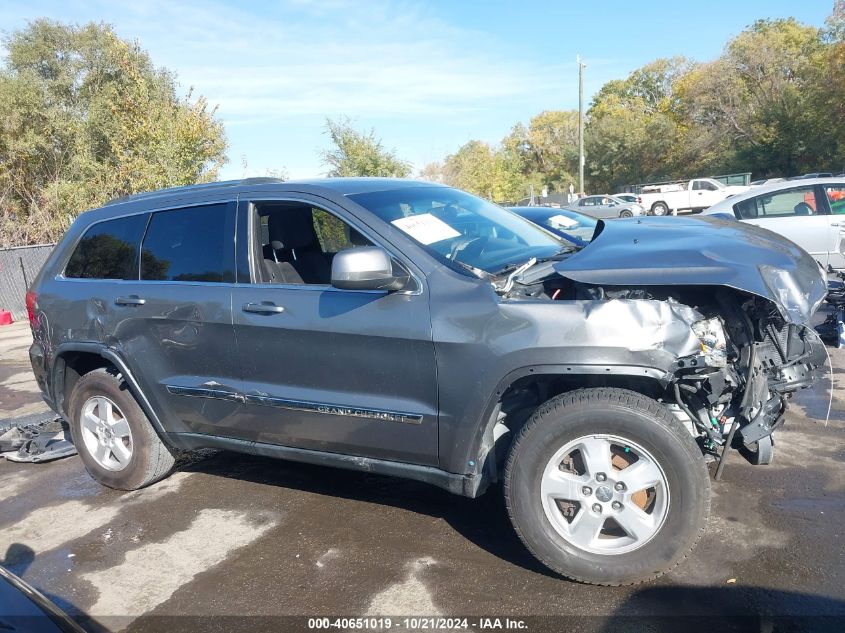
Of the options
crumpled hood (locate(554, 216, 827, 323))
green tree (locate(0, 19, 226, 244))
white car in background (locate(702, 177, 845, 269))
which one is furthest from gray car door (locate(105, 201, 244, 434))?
green tree (locate(0, 19, 226, 244))

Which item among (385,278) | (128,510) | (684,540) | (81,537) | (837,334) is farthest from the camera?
(837,334)

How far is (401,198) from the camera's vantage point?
4.12 m

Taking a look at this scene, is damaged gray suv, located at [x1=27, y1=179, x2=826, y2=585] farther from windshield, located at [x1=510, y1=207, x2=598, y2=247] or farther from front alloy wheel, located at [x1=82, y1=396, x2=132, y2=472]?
windshield, located at [x1=510, y1=207, x2=598, y2=247]

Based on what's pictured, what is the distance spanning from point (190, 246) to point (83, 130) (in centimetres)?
1883

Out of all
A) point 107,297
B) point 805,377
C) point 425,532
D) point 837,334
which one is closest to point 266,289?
point 107,297

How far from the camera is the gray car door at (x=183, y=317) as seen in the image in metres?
4.09

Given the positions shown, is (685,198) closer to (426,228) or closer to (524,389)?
(426,228)

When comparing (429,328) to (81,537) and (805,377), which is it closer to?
(805,377)

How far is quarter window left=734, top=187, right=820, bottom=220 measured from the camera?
34.9ft

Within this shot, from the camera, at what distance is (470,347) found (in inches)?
131

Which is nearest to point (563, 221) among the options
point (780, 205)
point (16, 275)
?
point (780, 205)

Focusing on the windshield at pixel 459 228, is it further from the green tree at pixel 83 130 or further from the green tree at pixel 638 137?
the green tree at pixel 638 137

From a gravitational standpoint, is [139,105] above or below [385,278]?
above

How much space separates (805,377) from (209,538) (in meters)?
3.31
